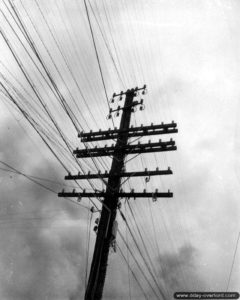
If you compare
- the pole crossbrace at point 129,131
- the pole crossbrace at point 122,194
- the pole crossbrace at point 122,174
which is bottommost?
the pole crossbrace at point 122,194

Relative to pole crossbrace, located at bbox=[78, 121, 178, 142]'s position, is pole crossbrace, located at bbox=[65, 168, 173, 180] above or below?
below

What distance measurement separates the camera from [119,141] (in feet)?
35.4

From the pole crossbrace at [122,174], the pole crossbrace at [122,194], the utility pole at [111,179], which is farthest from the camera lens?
the pole crossbrace at [122,174]

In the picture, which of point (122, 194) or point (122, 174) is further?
point (122, 174)

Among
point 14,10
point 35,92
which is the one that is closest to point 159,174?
point 35,92

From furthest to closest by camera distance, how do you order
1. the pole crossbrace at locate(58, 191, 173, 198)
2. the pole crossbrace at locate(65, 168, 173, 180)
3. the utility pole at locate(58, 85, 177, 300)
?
the pole crossbrace at locate(65, 168, 173, 180), the pole crossbrace at locate(58, 191, 173, 198), the utility pole at locate(58, 85, 177, 300)

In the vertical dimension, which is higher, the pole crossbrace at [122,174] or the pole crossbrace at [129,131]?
the pole crossbrace at [129,131]

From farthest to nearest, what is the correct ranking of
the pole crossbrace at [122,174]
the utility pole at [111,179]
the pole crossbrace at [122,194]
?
the pole crossbrace at [122,174]
the pole crossbrace at [122,194]
the utility pole at [111,179]

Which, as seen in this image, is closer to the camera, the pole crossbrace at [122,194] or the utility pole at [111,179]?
the utility pole at [111,179]

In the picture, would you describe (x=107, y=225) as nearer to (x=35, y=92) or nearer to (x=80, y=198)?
(x=80, y=198)

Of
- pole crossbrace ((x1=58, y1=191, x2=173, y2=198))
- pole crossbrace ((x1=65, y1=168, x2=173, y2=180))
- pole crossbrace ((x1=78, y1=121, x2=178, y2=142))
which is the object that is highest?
pole crossbrace ((x1=78, y1=121, x2=178, y2=142))

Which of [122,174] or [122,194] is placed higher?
[122,174]

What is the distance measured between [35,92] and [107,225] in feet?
16.6

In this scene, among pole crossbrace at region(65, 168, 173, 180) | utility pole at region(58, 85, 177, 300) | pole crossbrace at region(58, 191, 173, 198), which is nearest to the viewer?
utility pole at region(58, 85, 177, 300)
